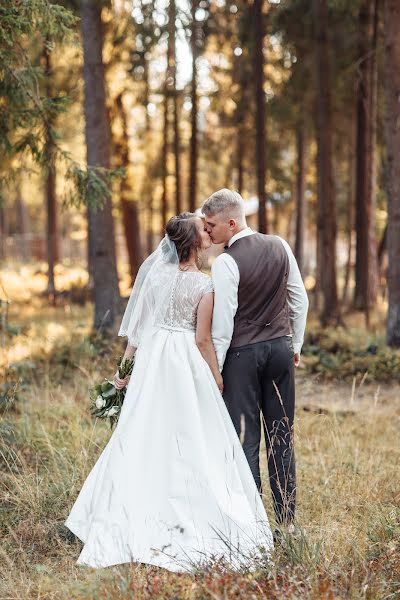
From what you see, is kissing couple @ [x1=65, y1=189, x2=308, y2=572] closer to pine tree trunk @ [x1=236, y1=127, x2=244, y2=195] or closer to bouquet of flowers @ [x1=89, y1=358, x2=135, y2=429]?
bouquet of flowers @ [x1=89, y1=358, x2=135, y2=429]

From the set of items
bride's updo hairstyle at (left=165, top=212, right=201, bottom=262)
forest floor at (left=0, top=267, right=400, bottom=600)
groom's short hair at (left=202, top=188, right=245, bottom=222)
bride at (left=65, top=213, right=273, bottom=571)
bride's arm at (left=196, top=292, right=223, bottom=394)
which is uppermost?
groom's short hair at (left=202, top=188, right=245, bottom=222)

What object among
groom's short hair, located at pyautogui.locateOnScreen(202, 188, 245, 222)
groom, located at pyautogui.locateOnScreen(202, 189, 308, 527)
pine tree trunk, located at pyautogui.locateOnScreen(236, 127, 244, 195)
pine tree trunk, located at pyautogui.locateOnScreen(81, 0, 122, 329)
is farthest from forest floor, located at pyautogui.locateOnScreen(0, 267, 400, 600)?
pine tree trunk, located at pyautogui.locateOnScreen(236, 127, 244, 195)

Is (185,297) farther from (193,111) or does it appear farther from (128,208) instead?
(128,208)

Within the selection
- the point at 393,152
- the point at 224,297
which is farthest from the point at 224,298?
the point at 393,152

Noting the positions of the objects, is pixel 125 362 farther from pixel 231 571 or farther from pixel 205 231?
pixel 231 571

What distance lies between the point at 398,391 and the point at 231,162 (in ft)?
48.3

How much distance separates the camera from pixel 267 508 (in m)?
5.78

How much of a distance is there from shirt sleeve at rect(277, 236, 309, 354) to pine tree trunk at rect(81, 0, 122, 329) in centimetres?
754

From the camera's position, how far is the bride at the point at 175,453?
479 cm

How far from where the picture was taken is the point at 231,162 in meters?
23.6

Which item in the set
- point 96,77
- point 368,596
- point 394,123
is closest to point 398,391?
point 394,123

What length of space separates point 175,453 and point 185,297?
105 cm

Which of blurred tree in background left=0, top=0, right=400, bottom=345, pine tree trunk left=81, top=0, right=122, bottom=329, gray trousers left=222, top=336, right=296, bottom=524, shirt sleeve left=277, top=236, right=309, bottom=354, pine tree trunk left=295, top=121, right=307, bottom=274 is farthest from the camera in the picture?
pine tree trunk left=295, top=121, right=307, bottom=274

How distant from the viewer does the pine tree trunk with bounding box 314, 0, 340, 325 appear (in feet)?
46.6
